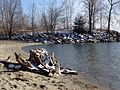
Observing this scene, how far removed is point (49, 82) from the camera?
15.1 metres

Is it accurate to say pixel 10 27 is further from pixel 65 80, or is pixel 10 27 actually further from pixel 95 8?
pixel 65 80

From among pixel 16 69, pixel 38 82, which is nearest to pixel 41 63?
pixel 16 69

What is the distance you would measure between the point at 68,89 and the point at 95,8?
62.7 m

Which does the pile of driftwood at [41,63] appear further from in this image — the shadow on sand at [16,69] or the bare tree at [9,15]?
the bare tree at [9,15]

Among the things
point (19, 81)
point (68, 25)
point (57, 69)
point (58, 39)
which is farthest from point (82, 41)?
point (19, 81)

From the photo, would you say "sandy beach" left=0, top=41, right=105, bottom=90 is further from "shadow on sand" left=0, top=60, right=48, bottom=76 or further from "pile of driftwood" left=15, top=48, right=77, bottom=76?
"pile of driftwood" left=15, top=48, right=77, bottom=76

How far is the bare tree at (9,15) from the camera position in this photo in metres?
69.9

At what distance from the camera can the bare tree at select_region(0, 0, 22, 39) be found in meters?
69.9

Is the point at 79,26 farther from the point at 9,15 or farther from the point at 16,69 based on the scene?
the point at 16,69

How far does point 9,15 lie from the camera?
70.4 m

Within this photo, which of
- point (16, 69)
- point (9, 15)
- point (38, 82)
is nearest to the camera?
point (38, 82)

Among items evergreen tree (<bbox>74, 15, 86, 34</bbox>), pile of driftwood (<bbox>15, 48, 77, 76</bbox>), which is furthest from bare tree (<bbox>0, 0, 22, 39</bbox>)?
pile of driftwood (<bbox>15, 48, 77, 76</bbox>)

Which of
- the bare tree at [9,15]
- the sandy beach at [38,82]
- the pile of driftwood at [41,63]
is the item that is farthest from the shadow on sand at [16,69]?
the bare tree at [9,15]

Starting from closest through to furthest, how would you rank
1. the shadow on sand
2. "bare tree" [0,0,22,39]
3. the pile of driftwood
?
the shadow on sand < the pile of driftwood < "bare tree" [0,0,22,39]
